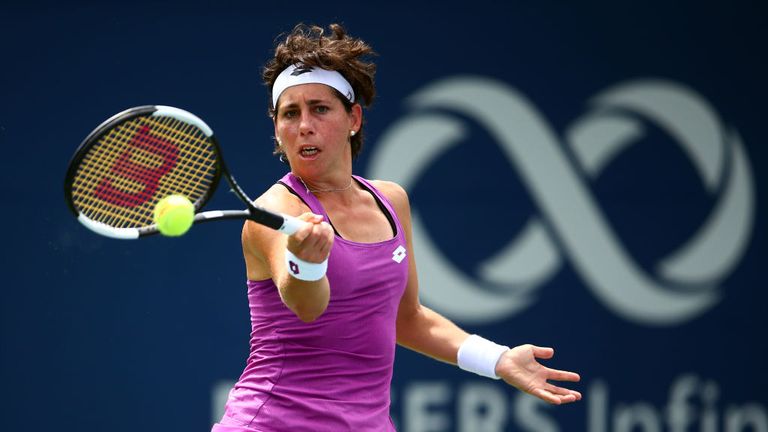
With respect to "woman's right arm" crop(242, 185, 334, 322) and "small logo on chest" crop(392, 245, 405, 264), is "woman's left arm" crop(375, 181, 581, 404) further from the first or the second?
"woman's right arm" crop(242, 185, 334, 322)

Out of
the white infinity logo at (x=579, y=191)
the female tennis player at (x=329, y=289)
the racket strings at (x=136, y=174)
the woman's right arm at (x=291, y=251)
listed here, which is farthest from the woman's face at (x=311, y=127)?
the white infinity logo at (x=579, y=191)

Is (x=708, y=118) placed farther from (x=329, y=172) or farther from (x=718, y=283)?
(x=329, y=172)

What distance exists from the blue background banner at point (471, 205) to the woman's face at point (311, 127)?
78.4 inches

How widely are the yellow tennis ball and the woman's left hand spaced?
1062mm

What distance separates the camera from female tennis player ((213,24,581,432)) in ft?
9.77

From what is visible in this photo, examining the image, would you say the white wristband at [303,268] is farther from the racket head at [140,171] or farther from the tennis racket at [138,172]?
the racket head at [140,171]

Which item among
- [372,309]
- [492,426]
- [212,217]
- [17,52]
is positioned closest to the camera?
[212,217]

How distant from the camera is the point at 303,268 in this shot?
265 centimetres

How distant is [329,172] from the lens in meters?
3.19

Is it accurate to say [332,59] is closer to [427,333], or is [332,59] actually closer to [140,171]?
[140,171]

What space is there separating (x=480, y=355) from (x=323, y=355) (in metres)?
0.52

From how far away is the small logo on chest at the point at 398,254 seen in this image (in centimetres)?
314

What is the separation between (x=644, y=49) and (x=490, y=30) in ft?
2.41

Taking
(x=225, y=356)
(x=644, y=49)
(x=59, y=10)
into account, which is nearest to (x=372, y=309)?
(x=225, y=356)
